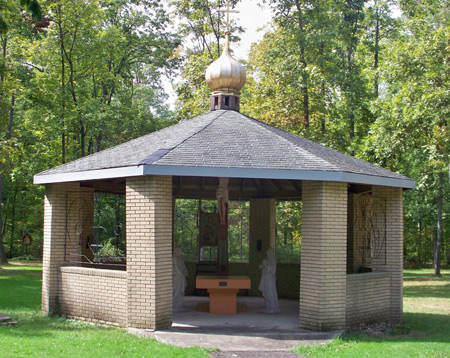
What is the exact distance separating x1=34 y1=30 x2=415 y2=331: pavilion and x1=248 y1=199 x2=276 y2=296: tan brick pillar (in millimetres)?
2950

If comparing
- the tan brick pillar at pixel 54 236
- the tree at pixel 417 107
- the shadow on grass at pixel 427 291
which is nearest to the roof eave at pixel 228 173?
the tan brick pillar at pixel 54 236

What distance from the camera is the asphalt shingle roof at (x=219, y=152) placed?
9984 mm

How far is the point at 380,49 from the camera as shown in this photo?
2978 cm

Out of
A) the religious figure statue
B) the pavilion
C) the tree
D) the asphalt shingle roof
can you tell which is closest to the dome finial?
the pavilion

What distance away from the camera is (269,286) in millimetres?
12867

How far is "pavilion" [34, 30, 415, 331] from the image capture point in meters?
9.92

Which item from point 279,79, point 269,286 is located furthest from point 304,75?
point 269,286

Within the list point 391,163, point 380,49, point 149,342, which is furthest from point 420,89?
point 149,342

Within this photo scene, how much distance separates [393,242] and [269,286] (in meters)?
2.97

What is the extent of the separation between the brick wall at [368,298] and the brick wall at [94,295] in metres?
4.33

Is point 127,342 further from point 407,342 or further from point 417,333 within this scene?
point 417,333

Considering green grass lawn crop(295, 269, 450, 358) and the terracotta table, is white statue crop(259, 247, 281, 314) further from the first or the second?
green grass lawn crop(295, 269, 450, 358)

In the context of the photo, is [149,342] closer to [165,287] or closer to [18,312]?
[165,287]

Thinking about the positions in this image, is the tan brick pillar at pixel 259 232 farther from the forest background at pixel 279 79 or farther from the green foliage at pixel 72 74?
the green foliage at pixel 72 74
